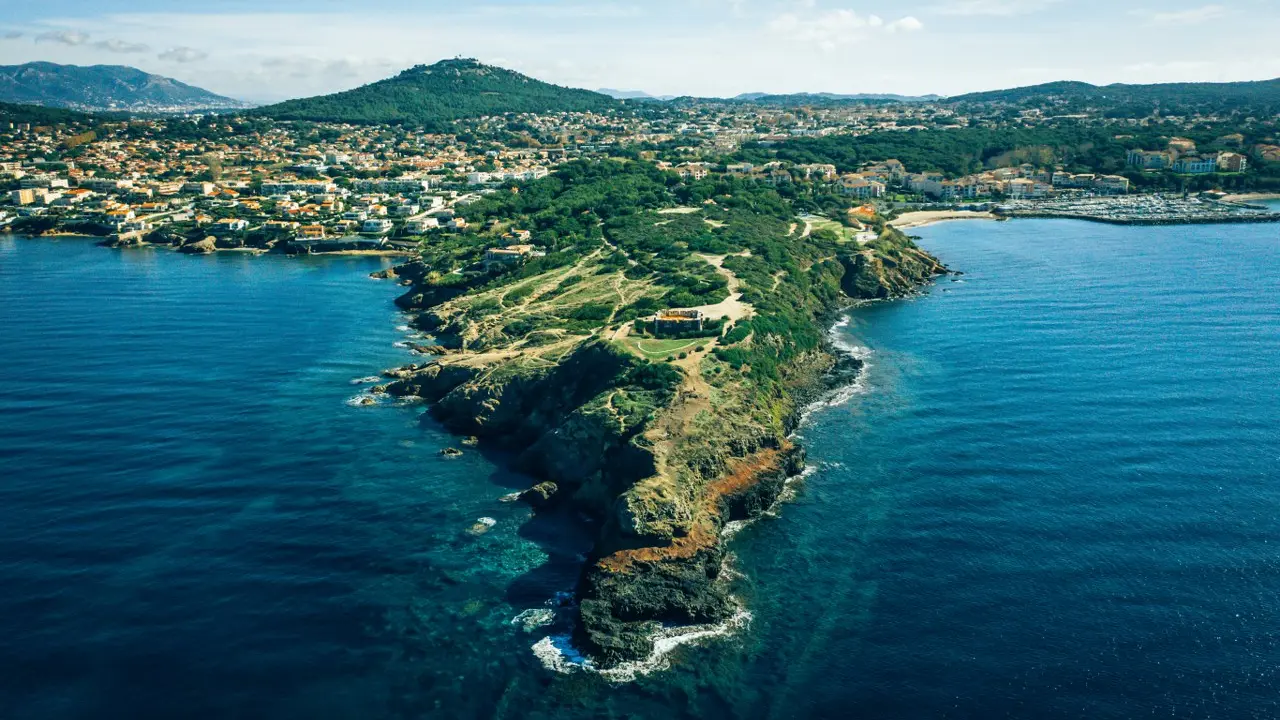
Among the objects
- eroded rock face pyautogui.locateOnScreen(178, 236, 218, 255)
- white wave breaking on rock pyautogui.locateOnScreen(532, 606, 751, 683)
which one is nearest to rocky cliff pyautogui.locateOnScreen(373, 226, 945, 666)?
white wave breaking on rock pyautogui.locateOnScreen(532, 606, 751, 683)

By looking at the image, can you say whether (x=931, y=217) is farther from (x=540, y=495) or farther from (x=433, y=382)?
(x=540, y=495)

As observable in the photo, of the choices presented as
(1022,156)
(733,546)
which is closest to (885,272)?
(733,546)

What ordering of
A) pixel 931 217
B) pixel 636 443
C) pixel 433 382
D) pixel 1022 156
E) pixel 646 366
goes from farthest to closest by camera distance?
pixel 1022 156, pixel 931 217, pixel 433 382, pixel 646 366, pixel 636 443

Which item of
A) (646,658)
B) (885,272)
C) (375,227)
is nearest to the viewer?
(646,658)

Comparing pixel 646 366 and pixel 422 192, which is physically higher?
pixel 422 192

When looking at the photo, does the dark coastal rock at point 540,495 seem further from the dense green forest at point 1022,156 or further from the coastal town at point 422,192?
the dense green forest at point 1022,156

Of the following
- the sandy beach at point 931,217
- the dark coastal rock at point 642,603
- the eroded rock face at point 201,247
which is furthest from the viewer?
the sandy beach at point 931,217

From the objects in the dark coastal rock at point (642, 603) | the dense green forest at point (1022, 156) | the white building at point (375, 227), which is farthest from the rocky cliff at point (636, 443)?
the dense green forest at point (1022, 156)

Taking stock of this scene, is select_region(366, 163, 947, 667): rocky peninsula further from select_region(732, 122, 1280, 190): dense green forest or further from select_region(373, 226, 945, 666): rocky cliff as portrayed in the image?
select_region(732, 122, 1280, 190): dense green forest
